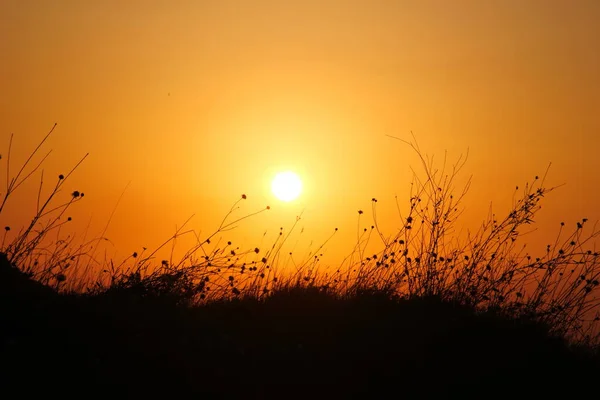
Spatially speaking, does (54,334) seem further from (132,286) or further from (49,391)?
(132,286)

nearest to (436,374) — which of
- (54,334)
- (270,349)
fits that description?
(270,349)

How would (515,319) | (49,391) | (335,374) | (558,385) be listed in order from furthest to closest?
(515,319) → (558,385) → (335,374) → (49,391)

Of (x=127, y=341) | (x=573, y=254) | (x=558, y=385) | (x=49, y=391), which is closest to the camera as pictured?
(x=49, y=391)

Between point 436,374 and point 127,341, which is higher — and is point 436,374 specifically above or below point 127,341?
above

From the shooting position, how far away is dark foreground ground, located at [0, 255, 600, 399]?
4.10 m

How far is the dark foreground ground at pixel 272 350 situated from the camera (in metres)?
4.10

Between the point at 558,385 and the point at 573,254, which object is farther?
the point at 573,254

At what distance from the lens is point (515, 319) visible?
6.38 metres

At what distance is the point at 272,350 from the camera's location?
5.00 meters

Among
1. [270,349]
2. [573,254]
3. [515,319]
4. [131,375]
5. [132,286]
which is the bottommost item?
[131,375]

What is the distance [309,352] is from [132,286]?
1652mm

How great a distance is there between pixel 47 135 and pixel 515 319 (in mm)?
4531

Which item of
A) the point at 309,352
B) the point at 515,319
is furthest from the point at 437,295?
the point at 309,352

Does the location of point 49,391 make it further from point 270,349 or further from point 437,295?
point 437,295
